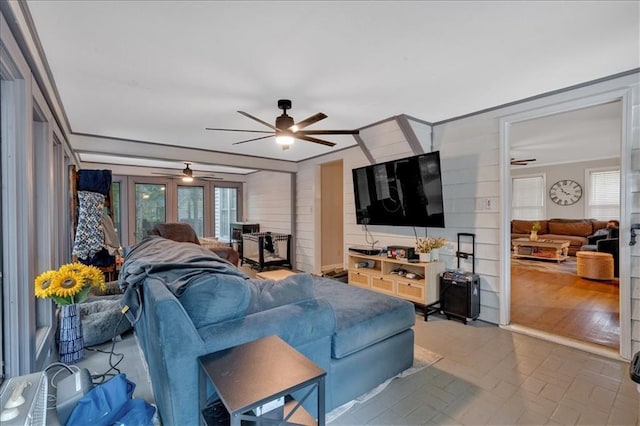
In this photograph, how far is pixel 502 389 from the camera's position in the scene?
2.09 metres

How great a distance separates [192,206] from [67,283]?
238 inches

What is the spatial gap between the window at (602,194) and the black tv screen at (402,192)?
6284mm

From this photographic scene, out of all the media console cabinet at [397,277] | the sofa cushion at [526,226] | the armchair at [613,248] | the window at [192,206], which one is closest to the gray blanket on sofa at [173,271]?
the media console cabinet at [397,277]

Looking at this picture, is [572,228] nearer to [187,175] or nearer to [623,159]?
[623,159]

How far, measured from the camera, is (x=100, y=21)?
5.80 ft

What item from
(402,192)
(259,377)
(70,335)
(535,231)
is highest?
(402,192)

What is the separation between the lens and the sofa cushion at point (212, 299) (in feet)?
4.86

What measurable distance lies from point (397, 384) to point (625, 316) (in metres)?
2.02

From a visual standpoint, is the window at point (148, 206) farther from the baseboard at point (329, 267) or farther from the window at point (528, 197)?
the window at point (528, 197)

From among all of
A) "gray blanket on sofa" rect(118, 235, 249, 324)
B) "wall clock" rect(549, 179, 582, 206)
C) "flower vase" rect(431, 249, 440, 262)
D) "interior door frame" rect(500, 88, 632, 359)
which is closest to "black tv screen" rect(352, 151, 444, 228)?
"flower vase" rect(431, 249, 440, 262)

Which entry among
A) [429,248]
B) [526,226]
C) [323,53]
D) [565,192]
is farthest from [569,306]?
[565,192]

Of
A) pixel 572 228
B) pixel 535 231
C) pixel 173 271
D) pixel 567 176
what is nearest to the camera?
pixel 173 271

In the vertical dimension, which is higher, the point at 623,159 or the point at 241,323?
the point at 623,159

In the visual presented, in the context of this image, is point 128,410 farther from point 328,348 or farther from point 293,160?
point 293,160
